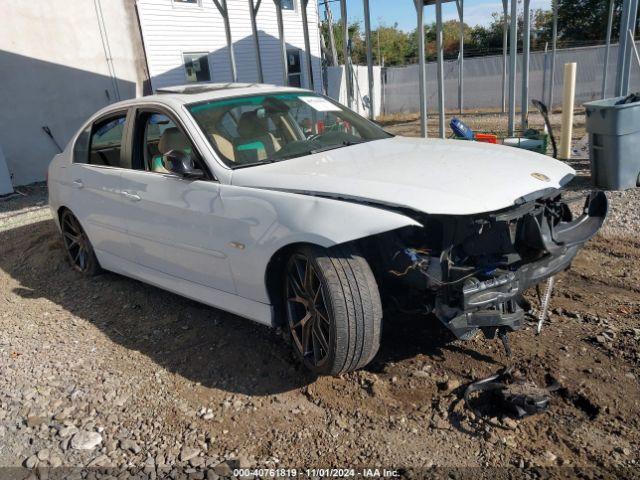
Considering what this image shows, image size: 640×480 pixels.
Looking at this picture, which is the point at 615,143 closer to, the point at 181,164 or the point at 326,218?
the point at 326,218

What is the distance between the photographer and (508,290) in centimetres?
283

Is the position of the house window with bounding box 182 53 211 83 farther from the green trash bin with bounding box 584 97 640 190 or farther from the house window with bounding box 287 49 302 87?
the green trash bin with bounding box 584 97 640 190

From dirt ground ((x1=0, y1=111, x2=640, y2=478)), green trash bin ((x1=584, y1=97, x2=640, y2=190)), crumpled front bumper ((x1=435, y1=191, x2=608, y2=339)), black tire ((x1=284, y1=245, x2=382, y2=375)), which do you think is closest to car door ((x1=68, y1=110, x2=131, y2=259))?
dirt ground ((x1=0, y1=111, x2=640, y2=478))

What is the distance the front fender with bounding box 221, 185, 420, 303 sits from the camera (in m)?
2.71

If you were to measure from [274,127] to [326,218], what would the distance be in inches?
54.1

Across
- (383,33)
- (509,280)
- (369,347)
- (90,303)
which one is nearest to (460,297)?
(509,280)

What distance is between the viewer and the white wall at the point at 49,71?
37.8ft

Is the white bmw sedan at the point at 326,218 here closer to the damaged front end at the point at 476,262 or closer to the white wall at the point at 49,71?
the damaged front end at the point at 476,262

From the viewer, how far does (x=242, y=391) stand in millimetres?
3234

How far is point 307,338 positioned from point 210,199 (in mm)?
1076

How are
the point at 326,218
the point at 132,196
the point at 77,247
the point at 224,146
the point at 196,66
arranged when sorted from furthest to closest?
the point at 196,66
the point at 77,247
the point at 132,196
the point at 224,146
the point at 326,218

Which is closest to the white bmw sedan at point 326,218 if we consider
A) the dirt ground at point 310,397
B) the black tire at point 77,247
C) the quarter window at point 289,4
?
the dirt ground at point 310,397

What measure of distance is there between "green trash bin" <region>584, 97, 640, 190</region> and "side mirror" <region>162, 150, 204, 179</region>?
522cm

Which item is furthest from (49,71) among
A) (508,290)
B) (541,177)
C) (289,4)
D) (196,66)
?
(508,290)
